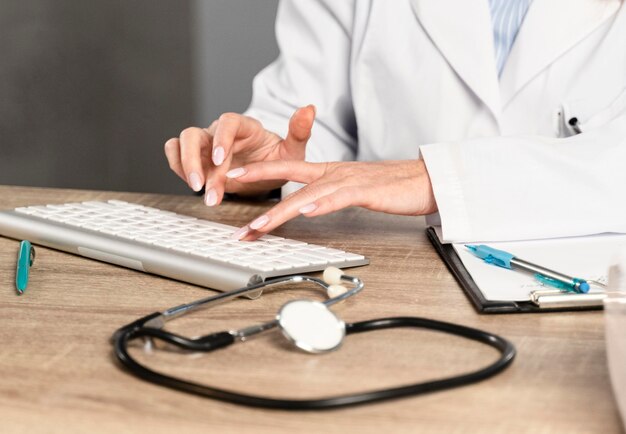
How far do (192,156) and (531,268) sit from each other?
16.4 inches

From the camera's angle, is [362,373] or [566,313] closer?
[362,373]

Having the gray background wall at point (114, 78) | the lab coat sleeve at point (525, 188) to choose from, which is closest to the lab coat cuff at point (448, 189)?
the lab coat sleeve at point (525, 188)

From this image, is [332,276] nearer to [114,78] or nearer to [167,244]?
[167,244]

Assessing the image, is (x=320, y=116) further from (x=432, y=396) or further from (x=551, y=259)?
(x=432, y=396)

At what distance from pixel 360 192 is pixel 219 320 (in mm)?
309

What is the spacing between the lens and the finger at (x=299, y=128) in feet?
3.40

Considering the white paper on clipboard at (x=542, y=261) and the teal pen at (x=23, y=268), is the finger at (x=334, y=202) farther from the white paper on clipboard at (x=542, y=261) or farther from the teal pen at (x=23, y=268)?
the teal pen at (x=23, y=268)

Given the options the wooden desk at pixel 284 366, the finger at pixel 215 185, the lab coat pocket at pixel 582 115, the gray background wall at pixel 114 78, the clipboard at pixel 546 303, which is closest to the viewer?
the wooden desk at pixel 284 366

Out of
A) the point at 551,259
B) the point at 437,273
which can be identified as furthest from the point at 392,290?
the point at 551,259

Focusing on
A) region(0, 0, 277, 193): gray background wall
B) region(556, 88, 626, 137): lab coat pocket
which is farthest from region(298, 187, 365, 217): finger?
region(0, 0, 277, 193): gray background wall

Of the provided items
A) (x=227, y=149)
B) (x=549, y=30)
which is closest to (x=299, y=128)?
(x=227, y=149)

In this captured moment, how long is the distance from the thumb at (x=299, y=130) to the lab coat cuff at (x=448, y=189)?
6.0 inches

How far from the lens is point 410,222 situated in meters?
1.03

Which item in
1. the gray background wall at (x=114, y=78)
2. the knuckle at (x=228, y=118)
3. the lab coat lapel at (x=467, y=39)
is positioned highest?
the lab coat lapel at (x=467, y=39)
